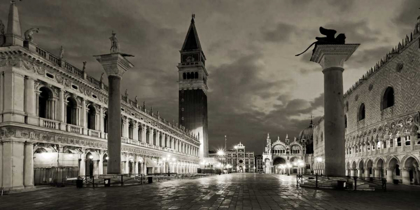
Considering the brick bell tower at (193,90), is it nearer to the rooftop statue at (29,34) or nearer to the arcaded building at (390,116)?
the arcaded building at (390,116)

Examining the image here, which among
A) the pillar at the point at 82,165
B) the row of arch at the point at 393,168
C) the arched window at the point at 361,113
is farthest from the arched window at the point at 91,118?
the arched window at the point at 361,113

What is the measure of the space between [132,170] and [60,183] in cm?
2228

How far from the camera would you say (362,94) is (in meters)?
52.6

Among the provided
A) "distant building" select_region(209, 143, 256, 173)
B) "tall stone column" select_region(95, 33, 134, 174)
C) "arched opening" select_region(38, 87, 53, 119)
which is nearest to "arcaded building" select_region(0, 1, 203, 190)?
"arched opening" select_region(38, 87, 53, 119)

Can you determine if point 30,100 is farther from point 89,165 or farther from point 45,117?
point 89,165

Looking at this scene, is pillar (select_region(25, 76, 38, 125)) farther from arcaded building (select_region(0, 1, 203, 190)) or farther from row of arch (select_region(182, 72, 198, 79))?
row of arch (select_region(182, 72, 198, 79))

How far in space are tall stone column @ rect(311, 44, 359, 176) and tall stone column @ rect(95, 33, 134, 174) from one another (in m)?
14.6

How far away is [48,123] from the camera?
3080 centimetres

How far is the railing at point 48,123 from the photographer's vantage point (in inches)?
1170

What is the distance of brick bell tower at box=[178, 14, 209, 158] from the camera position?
11694cm

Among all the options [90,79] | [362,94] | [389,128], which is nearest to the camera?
[90,79]

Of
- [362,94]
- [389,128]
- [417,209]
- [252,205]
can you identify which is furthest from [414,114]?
[252,205]

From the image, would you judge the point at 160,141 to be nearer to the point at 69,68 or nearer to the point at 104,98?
the point at 104,98

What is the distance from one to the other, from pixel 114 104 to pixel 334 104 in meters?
15.8
